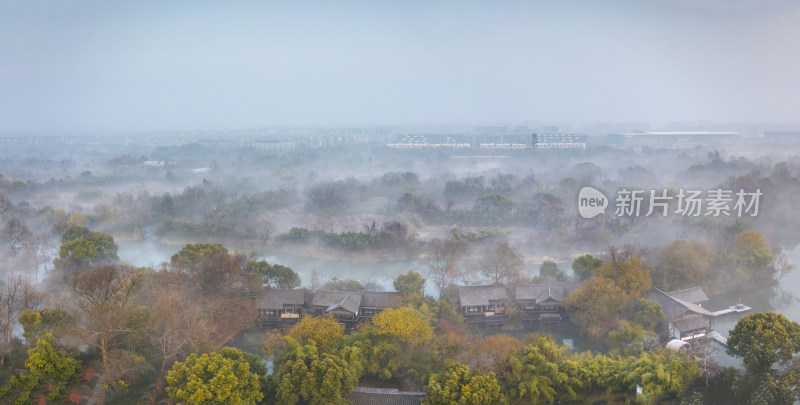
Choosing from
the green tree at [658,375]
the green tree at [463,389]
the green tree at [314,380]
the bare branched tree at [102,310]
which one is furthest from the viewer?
the bare branched tree at [102,310]

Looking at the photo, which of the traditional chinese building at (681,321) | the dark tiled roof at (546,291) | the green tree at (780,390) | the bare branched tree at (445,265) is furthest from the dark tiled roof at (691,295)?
the bare branched tree at (445,265)

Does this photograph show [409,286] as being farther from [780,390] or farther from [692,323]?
[780,390]

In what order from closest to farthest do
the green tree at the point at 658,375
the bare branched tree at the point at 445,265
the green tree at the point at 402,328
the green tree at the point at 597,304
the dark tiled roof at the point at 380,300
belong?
the green tree at the point at 658,375, the green tree at the point at 402,328, the green tree at the point at 597,304, the dark tiled roof at the point at 380,300, the bare branched tree at the point at 445,265

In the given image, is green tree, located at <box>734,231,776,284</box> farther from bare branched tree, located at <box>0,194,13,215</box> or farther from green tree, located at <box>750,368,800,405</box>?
bare branched tree, located at <box>0,194,13,215</box>

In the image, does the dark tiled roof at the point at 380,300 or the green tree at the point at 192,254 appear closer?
the dark tiled roof at the point at 380,300

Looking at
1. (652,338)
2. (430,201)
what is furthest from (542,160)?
(652,338)

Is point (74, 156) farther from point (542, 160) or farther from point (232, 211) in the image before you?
point (542, 160)

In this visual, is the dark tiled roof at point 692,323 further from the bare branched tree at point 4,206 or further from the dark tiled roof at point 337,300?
the bare branched tree at point 4,206
